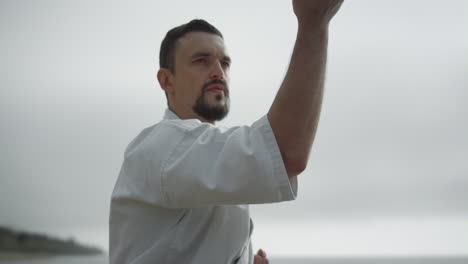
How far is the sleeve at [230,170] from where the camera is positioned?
1687 mm

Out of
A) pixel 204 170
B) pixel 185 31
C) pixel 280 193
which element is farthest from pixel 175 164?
pixel 185 31

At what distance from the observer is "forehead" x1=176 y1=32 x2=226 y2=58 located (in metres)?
2.75

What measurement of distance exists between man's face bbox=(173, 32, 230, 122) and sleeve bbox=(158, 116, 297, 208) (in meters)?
0.73

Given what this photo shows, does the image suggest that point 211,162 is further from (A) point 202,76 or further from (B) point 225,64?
(B) point 225,64

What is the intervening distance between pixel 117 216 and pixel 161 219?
0.28 metres

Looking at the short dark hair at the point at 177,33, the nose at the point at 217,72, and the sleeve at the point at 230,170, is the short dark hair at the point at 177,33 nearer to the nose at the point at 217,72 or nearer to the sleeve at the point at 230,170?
the nose at the point at 217,72

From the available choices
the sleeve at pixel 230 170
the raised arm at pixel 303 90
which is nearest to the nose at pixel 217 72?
the sleeve at pixel 230 170

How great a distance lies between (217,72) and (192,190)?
1008 mm

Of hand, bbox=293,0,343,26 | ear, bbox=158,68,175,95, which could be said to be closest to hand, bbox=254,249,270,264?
ear, bbox=158,68,175,95

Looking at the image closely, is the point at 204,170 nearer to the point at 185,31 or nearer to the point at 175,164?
the point at 175,164

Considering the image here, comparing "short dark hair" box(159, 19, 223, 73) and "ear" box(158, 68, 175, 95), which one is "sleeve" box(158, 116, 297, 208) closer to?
"ear" box(158, 68, 175, 95)

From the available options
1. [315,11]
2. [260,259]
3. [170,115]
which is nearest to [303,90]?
[315,11]

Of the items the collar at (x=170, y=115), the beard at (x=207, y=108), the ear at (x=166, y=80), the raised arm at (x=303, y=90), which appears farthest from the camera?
the ear at (x=166, y=80)

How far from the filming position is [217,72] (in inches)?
104
